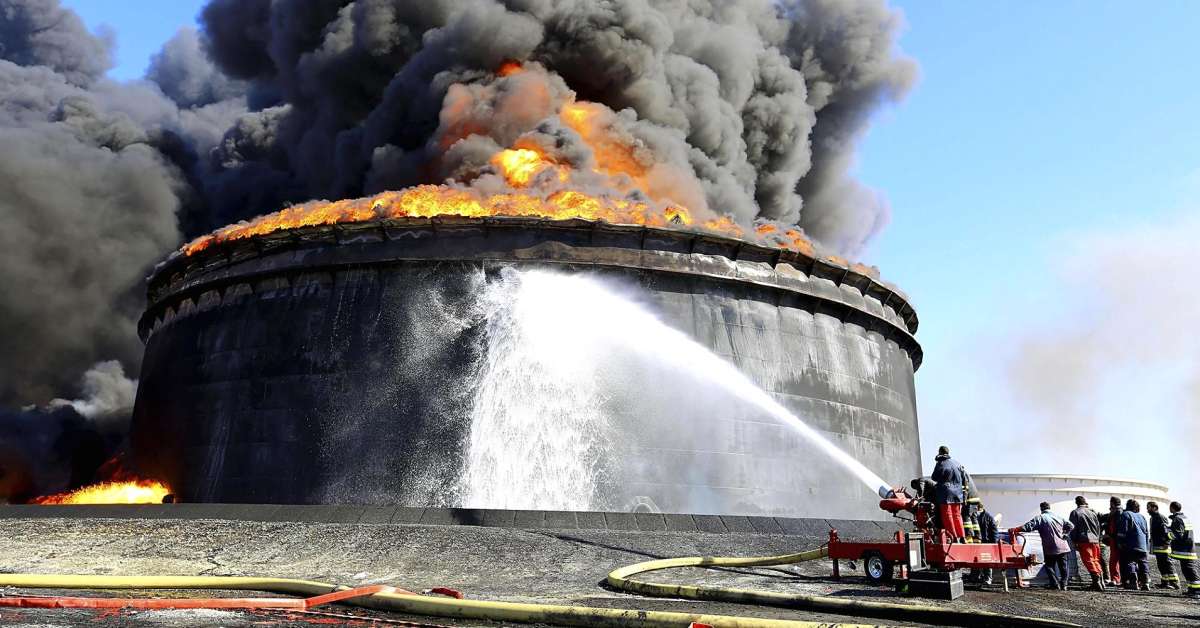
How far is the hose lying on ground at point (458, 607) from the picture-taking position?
5848mm

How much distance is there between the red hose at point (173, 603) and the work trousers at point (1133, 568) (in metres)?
9.48

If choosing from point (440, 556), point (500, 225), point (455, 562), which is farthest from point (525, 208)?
point (455, 562)

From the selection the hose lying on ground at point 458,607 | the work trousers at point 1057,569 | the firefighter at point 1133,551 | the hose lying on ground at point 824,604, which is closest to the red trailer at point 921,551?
the work trousers at point 1057,569

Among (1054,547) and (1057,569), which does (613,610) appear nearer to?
(1054,547)

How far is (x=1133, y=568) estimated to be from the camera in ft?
37.7

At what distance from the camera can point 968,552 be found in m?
9.28

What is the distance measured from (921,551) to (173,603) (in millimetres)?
7203

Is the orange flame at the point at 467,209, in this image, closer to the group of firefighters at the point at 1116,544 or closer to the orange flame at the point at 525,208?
the orange flame at the point at 525,208

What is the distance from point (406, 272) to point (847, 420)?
9.52m

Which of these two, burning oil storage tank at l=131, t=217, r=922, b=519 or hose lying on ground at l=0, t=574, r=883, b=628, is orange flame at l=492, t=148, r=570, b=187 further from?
hose lying on ground at l=0, t=574, r=883, b=628

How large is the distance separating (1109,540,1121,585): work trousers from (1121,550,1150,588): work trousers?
0.15 m

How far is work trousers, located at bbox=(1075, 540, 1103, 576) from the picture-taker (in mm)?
11297

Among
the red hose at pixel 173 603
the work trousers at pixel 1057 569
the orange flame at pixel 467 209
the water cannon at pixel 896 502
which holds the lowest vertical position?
the red hose at pixel 173 603

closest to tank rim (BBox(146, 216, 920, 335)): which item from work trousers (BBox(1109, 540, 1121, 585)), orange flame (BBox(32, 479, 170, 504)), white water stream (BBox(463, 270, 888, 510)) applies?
white water stream (BBox(463, 270, 888, 510))
